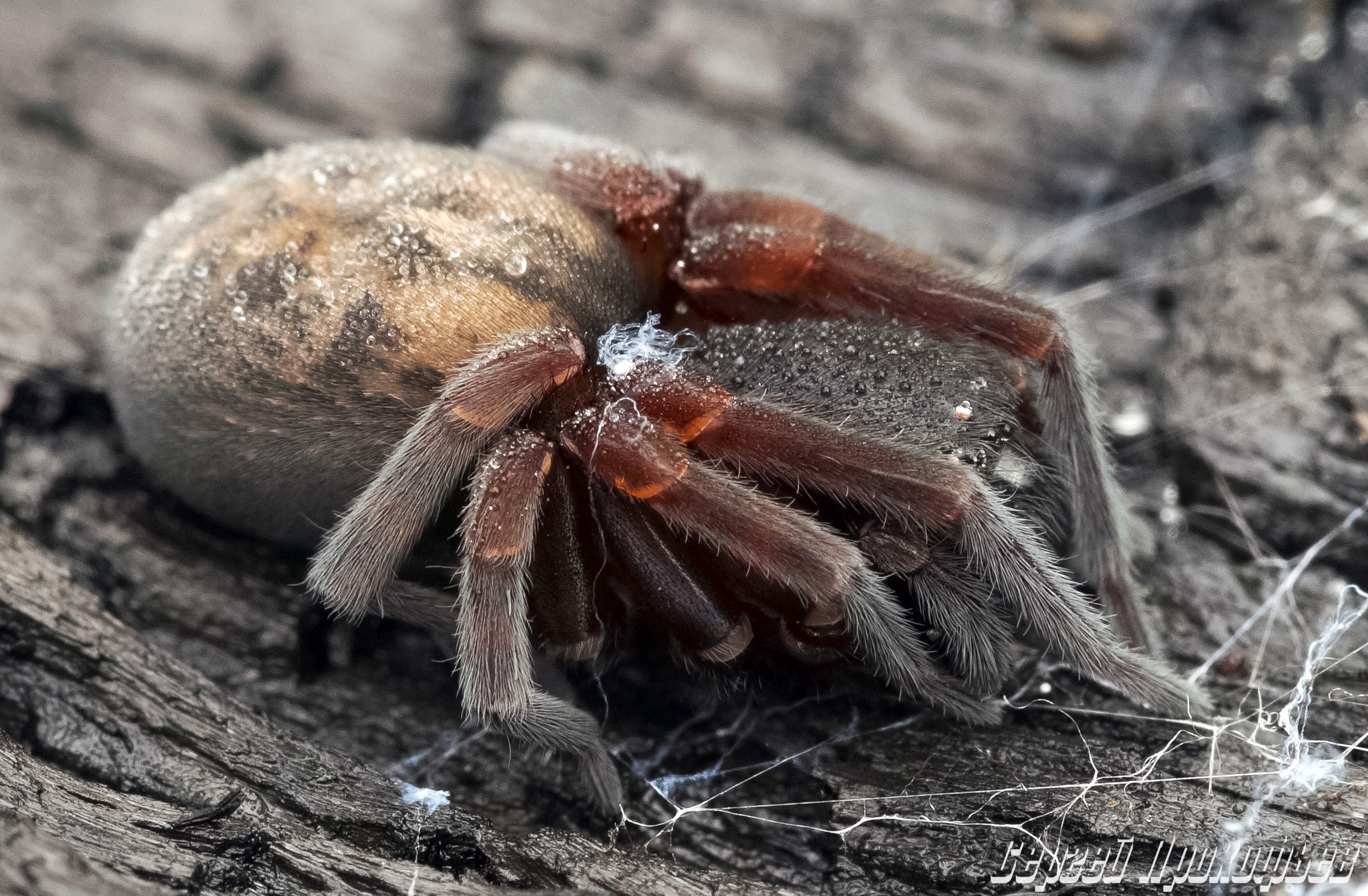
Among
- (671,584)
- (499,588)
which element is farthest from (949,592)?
(499,588)

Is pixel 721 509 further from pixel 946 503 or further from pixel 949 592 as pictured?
pixel 949 592

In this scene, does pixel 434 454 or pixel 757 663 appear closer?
pixel 434 454

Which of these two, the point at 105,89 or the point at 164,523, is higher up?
the point at 105,89

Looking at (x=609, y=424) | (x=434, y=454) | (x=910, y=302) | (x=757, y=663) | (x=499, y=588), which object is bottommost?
(x=757, y=663)

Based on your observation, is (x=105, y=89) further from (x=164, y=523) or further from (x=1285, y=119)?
(x=1285, y=119)

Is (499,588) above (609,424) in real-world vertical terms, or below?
below

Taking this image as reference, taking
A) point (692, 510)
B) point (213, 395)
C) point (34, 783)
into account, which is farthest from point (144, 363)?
point (692, 510)

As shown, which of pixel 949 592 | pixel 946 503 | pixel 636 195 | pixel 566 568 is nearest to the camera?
pixel 946 503
